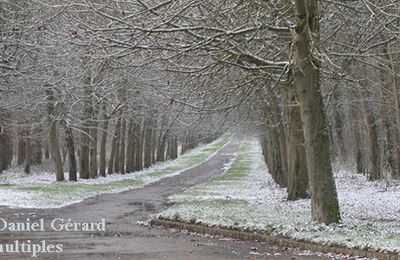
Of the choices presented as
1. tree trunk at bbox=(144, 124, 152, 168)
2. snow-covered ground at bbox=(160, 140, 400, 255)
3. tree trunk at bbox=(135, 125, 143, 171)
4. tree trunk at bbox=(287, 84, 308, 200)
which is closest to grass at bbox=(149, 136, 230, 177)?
tree trunk at bbox=(135, 125, 143, 171)

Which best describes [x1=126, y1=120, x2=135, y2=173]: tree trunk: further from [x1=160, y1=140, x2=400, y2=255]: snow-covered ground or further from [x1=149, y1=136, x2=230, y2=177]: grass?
[x1=160, y1=140, x2=400, y2=255]: snow-covered ground

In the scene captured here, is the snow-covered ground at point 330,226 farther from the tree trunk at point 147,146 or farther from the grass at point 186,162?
the tree trunk at point 147,146

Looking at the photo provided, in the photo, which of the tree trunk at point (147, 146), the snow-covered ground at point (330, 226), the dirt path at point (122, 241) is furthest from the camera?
the tree trunk at point (147, 146)

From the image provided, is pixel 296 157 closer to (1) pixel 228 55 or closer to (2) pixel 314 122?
(1) pixel 228 55

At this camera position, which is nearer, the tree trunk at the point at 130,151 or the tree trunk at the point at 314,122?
the tree trunk at the point at 314,122

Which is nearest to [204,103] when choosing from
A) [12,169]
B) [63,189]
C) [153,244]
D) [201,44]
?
[201,44]

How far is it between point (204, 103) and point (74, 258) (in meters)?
8.30

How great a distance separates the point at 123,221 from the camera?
59.3ft

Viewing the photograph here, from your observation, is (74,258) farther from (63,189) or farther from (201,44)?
(63,189)

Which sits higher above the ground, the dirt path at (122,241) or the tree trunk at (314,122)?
the tree trunk at (314,122)

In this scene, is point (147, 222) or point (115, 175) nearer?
point (147, 222)

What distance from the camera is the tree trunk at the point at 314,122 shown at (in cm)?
1379

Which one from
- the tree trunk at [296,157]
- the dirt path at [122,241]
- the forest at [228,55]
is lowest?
the dirt path at [122,241]

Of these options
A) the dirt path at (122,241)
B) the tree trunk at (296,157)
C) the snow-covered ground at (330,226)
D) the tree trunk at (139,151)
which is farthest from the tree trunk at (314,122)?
the tree trunk at (139,151)
